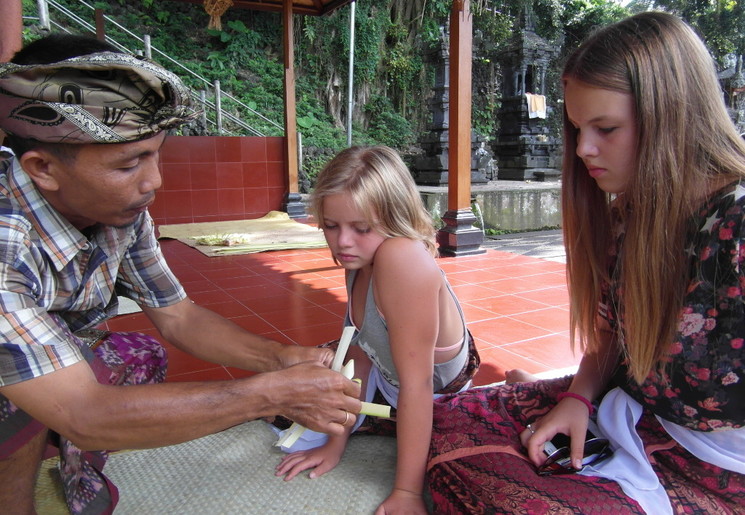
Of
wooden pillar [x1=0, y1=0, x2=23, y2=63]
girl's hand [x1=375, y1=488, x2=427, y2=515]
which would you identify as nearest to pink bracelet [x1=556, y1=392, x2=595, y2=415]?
girl's hand [x1=375, y1=488, x2=427, y2=515]

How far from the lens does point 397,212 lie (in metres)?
1.51

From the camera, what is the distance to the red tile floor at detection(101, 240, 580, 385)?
2.51 m

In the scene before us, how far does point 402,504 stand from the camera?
1354mm

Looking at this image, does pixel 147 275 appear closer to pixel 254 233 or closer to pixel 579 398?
pixel 579 398

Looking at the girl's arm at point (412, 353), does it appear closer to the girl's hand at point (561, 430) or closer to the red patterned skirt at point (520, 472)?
the red patterned skirt at point (520, 472)

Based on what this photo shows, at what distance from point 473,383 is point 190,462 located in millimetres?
1156

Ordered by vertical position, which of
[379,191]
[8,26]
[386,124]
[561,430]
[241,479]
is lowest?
[241,479]

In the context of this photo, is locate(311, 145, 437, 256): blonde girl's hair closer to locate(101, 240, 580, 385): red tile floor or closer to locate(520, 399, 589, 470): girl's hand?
locate(520, 399, 589, 470): girl's hand

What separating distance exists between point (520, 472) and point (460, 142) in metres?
3.88

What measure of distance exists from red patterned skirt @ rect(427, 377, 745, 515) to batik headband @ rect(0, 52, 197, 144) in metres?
1.06

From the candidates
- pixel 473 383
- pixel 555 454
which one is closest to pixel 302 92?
pixel 473 383

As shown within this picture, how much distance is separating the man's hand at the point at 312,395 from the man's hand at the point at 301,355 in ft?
0.71

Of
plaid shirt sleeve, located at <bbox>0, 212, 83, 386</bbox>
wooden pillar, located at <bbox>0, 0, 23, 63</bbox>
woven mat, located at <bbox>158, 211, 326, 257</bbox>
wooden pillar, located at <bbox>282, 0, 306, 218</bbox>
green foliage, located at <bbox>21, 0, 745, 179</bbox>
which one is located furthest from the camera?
green foliage, located at <bbox>21, 0, 745, 179</bbox>

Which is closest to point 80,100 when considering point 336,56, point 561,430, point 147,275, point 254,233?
point 147,275
